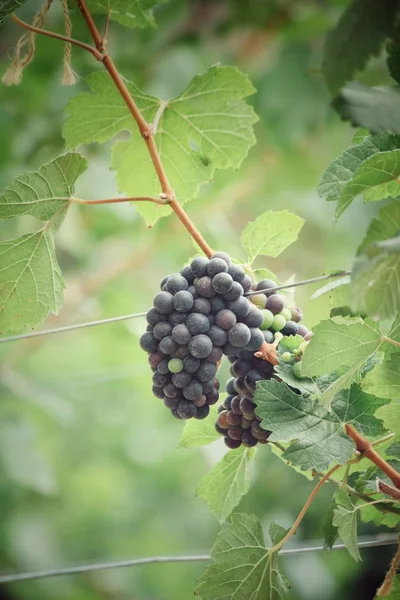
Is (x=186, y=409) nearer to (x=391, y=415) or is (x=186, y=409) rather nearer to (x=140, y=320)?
(x=391, y=415)

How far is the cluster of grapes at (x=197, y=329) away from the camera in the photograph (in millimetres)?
731

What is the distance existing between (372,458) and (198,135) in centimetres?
53

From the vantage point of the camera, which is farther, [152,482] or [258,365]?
[152,482]

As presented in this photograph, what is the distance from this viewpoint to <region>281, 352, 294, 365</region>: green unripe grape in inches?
28.9

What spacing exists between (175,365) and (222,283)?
0.11m

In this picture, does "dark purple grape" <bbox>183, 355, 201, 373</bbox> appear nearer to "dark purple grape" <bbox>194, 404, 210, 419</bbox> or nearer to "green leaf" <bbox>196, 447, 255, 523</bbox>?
"dark purple grape" <bbox>194, 404, 210, 419</bbox>

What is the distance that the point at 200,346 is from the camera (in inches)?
28.2

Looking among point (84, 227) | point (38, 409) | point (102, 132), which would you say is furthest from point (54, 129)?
point (102, 132)

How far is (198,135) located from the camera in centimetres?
97

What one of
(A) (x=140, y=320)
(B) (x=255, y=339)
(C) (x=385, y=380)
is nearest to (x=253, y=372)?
(B) (x=255, y=339)

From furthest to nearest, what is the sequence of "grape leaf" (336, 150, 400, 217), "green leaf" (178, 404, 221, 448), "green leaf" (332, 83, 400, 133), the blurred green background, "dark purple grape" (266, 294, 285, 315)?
the blurred green background → "green leaf" (178, 404, 221, 448) → "dark purple grape" (266, 294, 285, 315) → "grape leaf" (336, 150, 400, 217) → "green leaf" (332, 83, 400, 133)

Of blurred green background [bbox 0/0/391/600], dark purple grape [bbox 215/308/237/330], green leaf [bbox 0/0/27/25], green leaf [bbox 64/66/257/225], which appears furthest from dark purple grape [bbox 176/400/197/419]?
blurred green background [bbox 0/0/391/600]

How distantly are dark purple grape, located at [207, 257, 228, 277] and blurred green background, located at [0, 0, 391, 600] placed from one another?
1144mm

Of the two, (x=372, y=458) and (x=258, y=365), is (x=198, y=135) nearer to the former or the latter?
(x=258, y=365)
